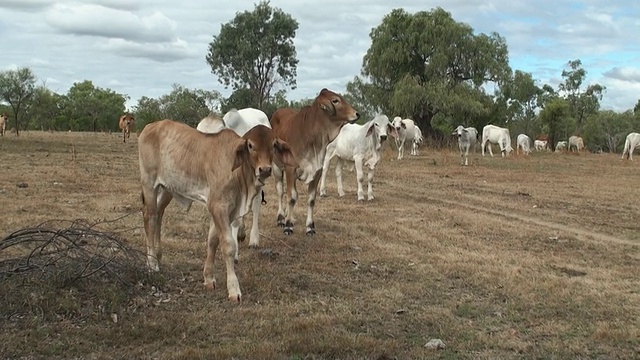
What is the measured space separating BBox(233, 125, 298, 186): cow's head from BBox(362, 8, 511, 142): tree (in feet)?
101

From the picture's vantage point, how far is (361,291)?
22.6ft

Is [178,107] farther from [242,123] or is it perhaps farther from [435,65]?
[242,123]

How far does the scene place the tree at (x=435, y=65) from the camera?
121 ft

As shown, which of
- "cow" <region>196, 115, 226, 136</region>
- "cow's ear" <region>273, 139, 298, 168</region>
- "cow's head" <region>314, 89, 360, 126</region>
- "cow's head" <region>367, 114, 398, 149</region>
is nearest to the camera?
"cow's ear" <region>273, 139, 298, 168</region>

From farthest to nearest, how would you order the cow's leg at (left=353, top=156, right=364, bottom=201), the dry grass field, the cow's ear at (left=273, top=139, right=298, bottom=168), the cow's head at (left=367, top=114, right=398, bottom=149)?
the cow's head at (left=367, top=114, right=398, bottom=149), the cow's leg at (left=353, top=156, right=364, bottom=201), the cow's ear at (left=273, top=139, right=298, bottom=168), the dry grass field

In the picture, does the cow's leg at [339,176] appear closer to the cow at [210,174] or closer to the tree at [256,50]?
the cow at [210,174]

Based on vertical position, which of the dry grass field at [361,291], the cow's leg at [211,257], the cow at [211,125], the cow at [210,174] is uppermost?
the cow at [211,125]

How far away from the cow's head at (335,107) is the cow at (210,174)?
8.99 ft

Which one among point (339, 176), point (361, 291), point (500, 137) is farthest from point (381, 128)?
point (500, 137)

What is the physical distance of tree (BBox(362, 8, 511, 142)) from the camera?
121 ft

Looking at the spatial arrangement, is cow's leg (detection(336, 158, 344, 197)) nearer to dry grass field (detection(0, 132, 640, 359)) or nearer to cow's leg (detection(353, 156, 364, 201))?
cow's leg (detection(353, 156, 364, 201))

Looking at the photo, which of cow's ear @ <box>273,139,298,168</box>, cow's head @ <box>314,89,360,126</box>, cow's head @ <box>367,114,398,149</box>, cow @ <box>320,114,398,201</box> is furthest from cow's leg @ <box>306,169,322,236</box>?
cow's head @ <box>367,114,398,149</box>

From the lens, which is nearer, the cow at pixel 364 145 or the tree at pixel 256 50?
the cow at pixel 364 145

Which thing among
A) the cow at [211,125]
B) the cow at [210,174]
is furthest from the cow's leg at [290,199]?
the cow at [210,174]
